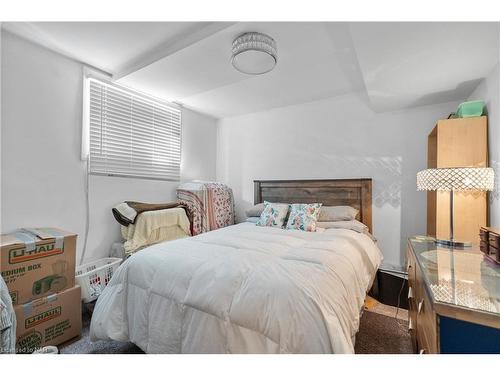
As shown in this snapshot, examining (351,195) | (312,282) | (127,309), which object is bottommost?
(127,309)

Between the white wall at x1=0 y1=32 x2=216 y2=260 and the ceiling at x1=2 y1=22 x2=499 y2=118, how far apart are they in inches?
7.5

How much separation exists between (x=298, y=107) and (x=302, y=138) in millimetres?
445

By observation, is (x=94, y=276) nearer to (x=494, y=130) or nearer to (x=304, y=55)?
(x=304, y=55)

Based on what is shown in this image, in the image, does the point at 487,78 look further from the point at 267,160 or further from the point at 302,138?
the point at 267,160

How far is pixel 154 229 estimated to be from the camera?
2.50 metres

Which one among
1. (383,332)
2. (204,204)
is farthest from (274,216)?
(383,332)

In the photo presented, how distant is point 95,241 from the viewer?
7.65 feet

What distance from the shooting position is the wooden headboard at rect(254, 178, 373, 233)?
2.74m

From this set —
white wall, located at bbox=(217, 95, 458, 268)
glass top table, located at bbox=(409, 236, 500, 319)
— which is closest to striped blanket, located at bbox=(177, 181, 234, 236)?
white wall, located at bbox=(217, 95, 458, 268)

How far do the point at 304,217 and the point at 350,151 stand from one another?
1121 mm

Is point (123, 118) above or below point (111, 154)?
above
